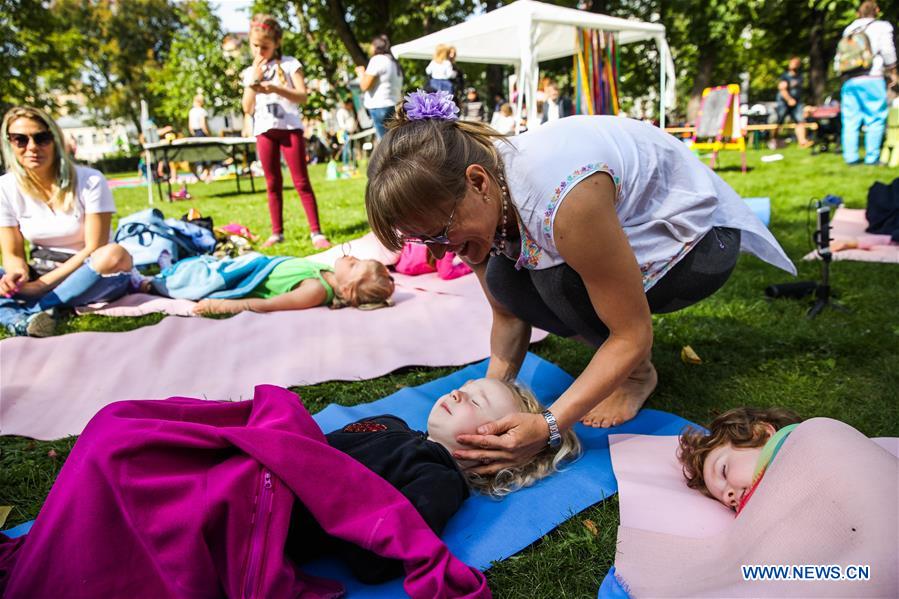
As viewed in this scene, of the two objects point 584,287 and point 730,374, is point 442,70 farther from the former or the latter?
point 584,287

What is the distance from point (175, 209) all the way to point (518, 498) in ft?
30.1

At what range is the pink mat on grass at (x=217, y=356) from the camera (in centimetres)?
291

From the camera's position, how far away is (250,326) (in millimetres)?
3742

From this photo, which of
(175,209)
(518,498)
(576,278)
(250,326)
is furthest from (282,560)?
(175,209)

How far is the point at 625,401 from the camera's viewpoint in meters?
2.55

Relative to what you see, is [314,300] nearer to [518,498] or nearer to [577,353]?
[577,353]

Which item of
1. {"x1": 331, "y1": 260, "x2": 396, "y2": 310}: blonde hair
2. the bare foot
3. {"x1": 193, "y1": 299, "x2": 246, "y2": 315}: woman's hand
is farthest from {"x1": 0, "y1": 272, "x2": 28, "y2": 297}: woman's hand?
the bare foot

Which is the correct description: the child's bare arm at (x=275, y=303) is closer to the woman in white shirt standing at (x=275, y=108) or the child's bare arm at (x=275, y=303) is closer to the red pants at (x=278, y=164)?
the woman in white shirt standing at (x=275, y=108)

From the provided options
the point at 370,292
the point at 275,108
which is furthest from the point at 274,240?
the point at 370,292

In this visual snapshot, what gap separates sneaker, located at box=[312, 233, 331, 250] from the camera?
229 inches

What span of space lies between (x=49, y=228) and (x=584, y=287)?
3719 mm

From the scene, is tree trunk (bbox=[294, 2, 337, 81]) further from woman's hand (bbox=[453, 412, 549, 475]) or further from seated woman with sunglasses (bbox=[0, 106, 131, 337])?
woman's hand (bbox=[453, 412, 549, 475])

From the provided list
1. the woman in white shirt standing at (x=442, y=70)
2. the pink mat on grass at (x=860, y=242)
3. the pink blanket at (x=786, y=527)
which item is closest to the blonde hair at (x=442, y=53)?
the woman in white shirt standing at (x=442, y=70)

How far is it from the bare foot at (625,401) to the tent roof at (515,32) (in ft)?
25.3
